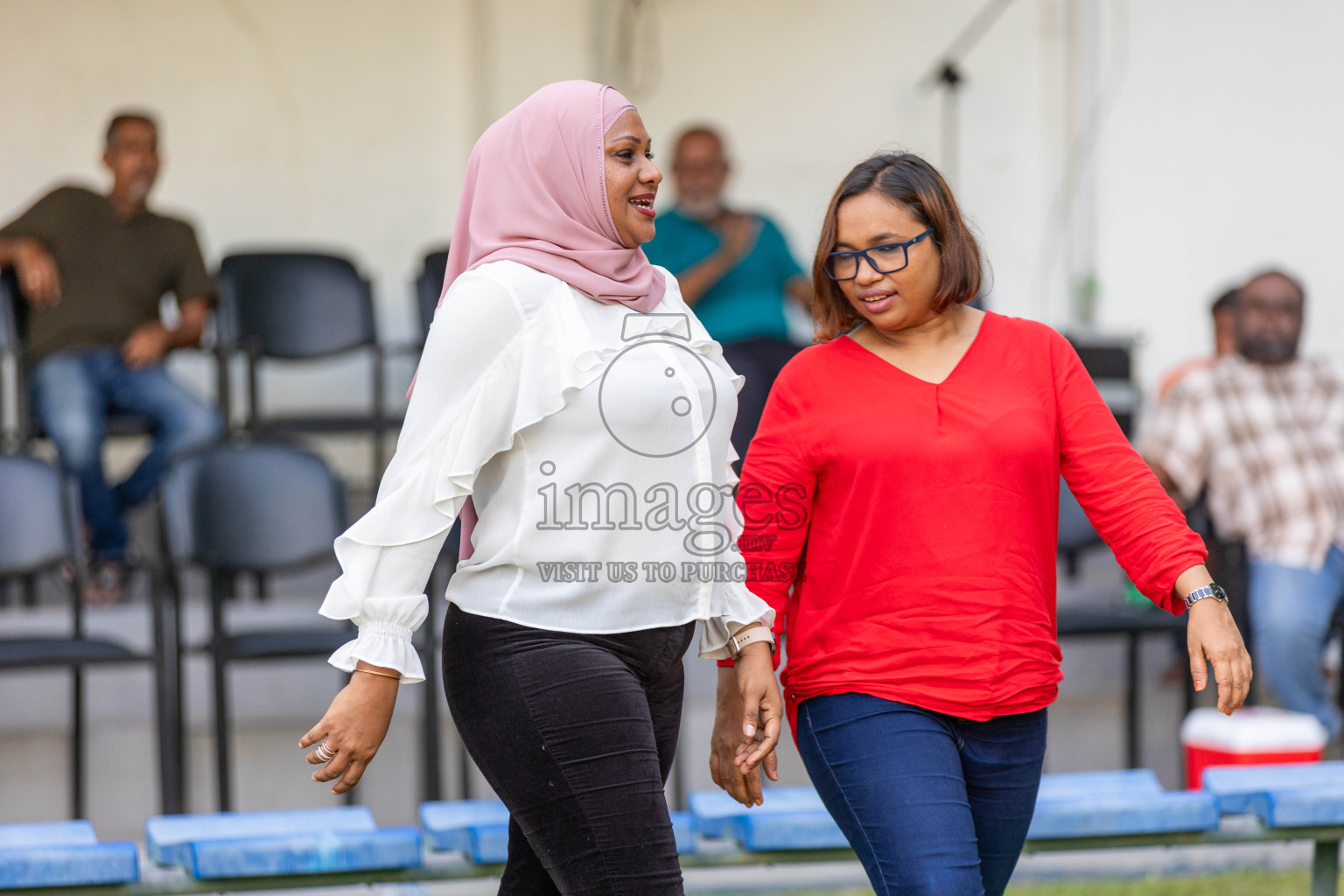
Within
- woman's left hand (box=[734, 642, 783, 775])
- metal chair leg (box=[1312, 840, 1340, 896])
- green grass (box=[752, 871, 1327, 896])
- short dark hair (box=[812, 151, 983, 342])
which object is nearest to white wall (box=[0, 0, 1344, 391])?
green grass (box=[752, 871, 1327, 896])

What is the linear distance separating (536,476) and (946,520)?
53 centimetres

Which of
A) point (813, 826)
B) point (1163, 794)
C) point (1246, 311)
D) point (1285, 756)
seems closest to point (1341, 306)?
point (1246, 311)

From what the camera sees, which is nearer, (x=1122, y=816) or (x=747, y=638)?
(x=747, y=638)

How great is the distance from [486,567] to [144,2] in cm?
457

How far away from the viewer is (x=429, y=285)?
504cm

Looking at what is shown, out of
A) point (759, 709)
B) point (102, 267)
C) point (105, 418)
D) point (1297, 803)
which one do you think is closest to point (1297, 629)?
point (1297, 803)

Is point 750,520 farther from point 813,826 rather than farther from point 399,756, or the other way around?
point 399,756

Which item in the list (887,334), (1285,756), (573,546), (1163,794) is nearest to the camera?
(573,546)

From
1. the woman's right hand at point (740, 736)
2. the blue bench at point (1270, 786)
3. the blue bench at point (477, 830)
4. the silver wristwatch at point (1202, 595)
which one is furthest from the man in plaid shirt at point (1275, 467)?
the woman's right hand at point (740, 736)

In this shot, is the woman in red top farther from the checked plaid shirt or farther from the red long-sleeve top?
the checked plaid shirt

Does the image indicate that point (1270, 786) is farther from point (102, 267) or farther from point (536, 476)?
point (102, 267)

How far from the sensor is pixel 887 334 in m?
1.96

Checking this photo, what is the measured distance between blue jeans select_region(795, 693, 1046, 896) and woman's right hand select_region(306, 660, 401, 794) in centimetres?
58

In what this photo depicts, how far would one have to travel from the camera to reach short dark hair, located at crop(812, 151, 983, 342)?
1928 millimetres
